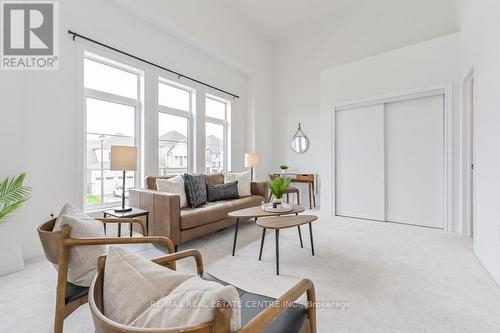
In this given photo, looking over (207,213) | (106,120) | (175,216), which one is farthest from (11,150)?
(207,213)

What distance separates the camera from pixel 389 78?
3.92m

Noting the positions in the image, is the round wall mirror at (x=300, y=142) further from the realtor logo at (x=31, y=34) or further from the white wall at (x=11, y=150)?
the white wall at (x=11, y=150)

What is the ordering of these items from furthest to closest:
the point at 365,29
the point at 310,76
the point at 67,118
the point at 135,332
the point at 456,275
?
the point at 310,76
the point at 365,29
the point at 67,118
the point at 456,275
the point at 135,332

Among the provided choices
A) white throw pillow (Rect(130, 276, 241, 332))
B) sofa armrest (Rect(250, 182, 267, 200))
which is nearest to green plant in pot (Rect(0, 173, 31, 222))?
white throw pillow (Rect(130, 276, 241, 332))

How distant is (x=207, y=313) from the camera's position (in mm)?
532

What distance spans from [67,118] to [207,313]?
3.08 metres

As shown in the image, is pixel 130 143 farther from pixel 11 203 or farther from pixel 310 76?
pixel 310 76

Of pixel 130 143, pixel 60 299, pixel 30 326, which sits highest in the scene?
pixel 130 143

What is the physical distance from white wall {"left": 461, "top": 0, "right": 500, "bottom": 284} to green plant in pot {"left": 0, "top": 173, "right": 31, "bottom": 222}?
3.94m


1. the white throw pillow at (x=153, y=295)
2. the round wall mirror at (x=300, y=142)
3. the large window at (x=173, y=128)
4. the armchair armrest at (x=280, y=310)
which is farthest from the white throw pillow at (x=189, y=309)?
the round wall mirror at (x=300, y=142)

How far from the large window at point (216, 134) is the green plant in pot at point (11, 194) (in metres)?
2.77

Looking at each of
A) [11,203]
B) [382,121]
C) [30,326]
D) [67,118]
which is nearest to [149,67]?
[67,118]

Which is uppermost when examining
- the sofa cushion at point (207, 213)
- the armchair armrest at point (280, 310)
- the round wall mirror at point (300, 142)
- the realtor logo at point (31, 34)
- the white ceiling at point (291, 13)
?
the white ceiling at point (291, 13)

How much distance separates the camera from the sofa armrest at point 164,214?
8.36 ft
